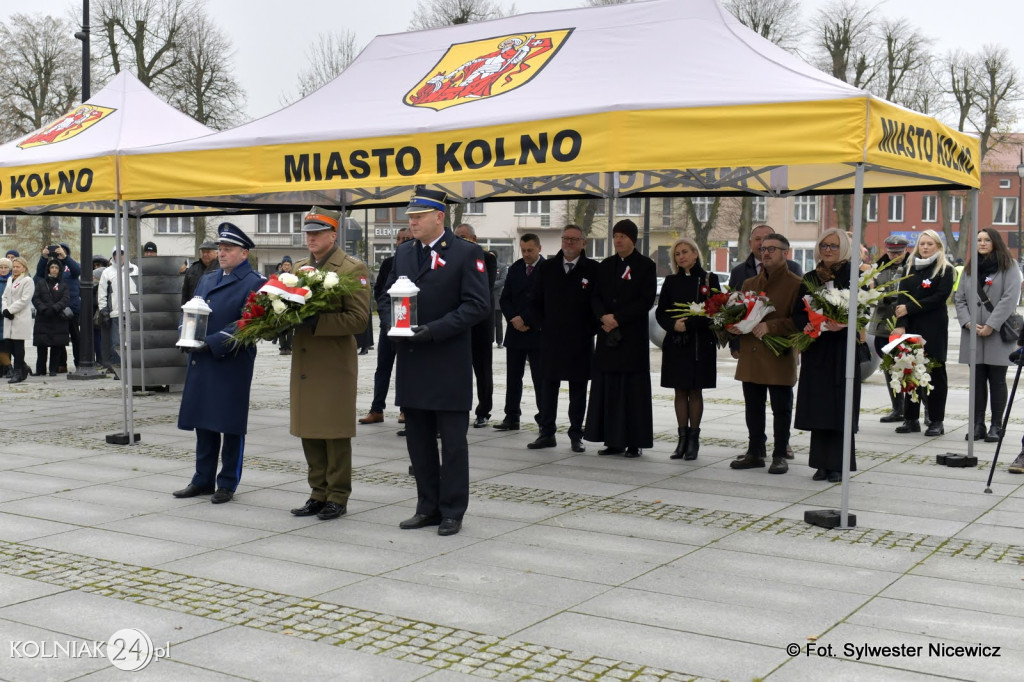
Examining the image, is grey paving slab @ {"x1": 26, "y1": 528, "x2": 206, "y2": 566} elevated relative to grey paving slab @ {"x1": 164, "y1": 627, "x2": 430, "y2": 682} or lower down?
lower down

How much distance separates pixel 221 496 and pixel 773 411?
4284 mm

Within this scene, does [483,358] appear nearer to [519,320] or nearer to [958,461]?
[519,320]

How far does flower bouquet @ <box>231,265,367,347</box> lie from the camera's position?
6848 millimetres

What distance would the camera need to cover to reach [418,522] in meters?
7.02

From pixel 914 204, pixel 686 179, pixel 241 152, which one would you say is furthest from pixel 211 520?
pixel 914 204

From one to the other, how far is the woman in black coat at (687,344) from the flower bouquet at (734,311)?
0.65ft

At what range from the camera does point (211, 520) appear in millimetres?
7285

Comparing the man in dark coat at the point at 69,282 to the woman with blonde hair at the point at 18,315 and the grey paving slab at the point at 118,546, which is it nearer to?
the woman with blonde hair at the point at 18,315

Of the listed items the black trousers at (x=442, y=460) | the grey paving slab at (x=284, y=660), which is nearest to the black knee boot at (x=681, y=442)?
the black trousers at (x=442, y=460)

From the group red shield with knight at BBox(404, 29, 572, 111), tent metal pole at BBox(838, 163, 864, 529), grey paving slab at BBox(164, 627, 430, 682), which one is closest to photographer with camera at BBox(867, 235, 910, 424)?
tent metal pole at BBox(838, 163, 864, 529)

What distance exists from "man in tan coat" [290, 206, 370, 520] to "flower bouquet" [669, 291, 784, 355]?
3.07 m

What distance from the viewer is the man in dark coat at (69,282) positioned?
56.3 feet

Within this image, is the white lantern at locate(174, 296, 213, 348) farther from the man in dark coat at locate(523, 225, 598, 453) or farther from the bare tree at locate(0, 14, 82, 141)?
the bare tree at locate(0, 14, 82, 141)

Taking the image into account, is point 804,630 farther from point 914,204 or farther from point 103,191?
point 914,204
